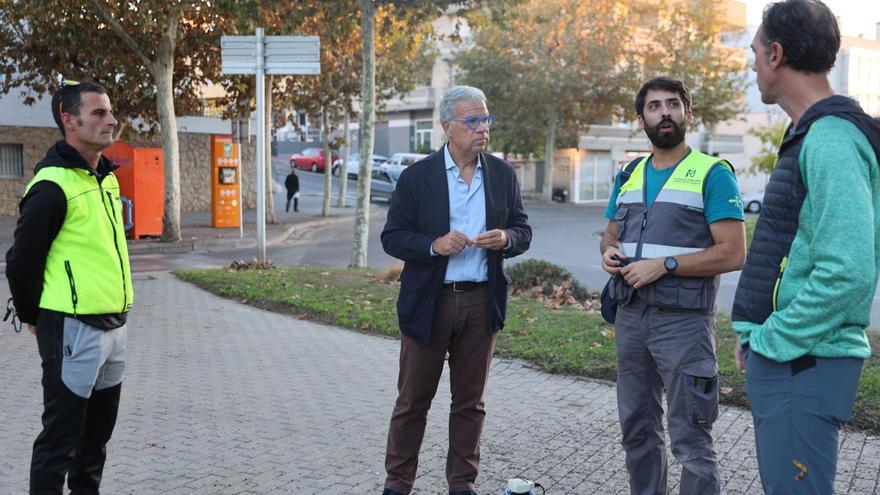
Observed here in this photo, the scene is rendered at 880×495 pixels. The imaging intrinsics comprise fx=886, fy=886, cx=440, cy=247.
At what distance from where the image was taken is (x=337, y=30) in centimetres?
1560

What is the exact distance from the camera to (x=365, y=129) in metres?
14.1

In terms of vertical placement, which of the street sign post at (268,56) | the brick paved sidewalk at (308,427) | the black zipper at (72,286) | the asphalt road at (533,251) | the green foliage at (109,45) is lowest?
the asphalt road at (533,251)

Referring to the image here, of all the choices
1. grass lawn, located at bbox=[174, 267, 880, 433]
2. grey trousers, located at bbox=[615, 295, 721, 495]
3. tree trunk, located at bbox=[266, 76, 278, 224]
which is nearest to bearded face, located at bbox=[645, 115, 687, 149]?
grey trousers, located at bbox=[615, 295, 721, 495]

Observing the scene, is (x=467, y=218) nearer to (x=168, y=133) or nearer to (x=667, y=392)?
(x=667, y=392)

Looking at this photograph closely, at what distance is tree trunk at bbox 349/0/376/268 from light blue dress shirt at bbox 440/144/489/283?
9.31 metres

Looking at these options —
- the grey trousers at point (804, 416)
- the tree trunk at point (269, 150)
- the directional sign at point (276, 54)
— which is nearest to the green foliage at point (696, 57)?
the tree trunk at point (269, 150)

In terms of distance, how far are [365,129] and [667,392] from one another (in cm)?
1078

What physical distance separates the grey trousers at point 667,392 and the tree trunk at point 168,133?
1712 centimetres

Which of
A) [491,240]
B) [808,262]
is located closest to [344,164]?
[491,240]

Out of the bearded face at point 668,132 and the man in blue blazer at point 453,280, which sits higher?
the bearded face at point 668,132

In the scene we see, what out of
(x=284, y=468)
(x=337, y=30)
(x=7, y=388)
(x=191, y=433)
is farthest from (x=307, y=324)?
(x=337, y=30)

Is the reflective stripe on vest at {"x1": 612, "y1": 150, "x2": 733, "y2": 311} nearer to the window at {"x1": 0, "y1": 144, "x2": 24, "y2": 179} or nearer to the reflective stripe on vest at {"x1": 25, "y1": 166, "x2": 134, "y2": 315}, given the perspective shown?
the reflective stripe on vest at {"x1": 25, "y1": 166, "x2": 134, "y2": 315}

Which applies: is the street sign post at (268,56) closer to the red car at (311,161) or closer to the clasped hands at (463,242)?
the clasped hands at (463,242)

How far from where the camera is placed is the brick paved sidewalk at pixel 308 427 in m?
4.78
